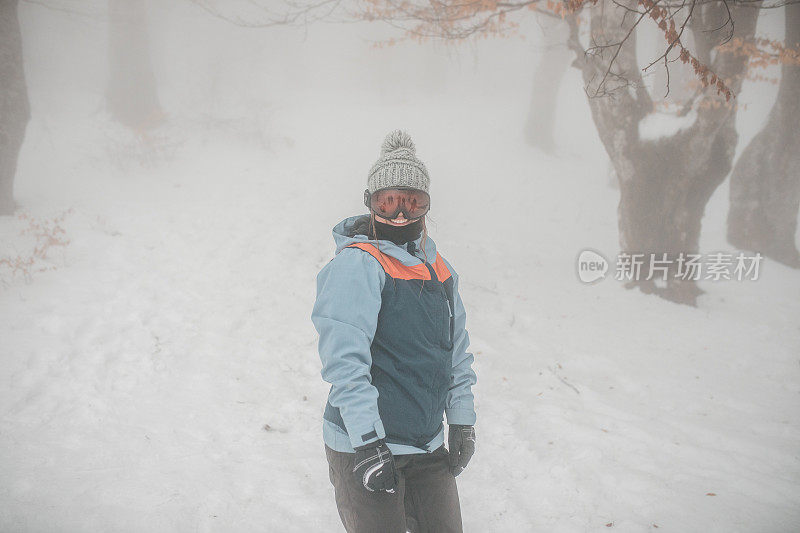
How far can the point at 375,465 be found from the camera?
178 cm

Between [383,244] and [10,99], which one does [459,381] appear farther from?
[10,99]

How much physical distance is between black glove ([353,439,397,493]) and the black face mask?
923 millimetres

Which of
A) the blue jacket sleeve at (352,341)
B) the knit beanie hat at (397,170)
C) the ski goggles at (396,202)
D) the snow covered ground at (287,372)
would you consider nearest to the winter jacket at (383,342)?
the blue jacket sleeve at (352,341)

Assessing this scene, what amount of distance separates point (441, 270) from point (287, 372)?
9.27 ft

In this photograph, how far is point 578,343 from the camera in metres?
5.42

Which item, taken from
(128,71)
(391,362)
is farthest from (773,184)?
(128,71)

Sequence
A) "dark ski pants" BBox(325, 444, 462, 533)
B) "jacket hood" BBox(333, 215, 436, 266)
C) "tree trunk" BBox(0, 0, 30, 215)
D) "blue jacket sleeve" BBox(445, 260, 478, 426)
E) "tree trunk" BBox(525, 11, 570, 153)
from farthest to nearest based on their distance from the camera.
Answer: "tree trunk" BBox(525, 11, 570, 153) < "tree trunk" BBox(0, 0, 30, 215) < "blue jacket sleeve" BBox(445, 260, 478, 426) < "jacket hood" BBox(333, 215, 436, 266) < "dark ski pants" BBox(325, 444, 462, 533)

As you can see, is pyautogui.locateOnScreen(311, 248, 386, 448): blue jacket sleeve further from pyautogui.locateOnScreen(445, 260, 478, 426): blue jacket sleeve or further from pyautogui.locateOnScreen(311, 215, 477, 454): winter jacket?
pyautogui.locateOnScreen(445, 260, 478, 426): blue jacket sleeve

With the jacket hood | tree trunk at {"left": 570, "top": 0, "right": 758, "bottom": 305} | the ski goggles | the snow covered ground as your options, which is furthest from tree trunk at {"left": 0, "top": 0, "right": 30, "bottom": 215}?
tree trunk at {"left": 570, "top": 0, "right": 758, "bottom": 305}

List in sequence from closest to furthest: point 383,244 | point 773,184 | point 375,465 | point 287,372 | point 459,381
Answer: point 375,465 → point 383,244 → point 459,381 → point 287,372 → point 773,184

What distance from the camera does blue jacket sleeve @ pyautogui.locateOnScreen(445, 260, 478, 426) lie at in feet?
7.54

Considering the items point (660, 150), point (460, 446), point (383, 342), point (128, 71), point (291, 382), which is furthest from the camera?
point (128, 71)

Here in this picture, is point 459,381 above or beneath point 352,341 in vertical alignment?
beneath

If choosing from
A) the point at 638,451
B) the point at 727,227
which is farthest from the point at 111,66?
the point at 727,227
